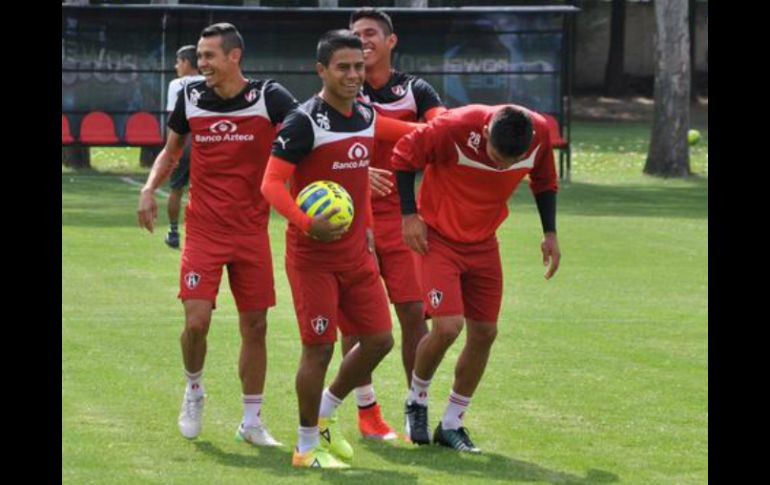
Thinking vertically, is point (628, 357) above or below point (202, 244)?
below

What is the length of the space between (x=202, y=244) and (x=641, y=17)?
57.9 metres

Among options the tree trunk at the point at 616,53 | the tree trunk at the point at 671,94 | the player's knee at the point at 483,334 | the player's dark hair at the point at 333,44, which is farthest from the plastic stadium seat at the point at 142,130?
the tree trunk at the point at 616,53

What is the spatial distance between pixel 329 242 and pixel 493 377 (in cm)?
352

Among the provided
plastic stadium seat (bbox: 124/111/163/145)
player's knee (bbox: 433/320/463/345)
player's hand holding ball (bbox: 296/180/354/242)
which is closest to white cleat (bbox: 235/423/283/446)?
player's knee (bbox: 433/320/463/345)

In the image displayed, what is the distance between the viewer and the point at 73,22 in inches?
1312

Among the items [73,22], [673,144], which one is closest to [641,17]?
[673,144]

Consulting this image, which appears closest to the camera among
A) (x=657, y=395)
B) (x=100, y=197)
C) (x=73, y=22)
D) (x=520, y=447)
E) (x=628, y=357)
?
(x=520, y=447)

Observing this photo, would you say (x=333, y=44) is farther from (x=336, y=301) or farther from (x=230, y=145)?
(x=336, y=301)

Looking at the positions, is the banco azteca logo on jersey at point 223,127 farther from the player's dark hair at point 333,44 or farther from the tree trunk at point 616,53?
the tree trunk at point 616,53

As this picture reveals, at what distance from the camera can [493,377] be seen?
12.7 m

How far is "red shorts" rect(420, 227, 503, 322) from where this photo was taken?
32.8 ft

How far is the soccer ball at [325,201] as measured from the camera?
9141 millimetres

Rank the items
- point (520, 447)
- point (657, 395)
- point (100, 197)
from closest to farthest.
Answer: point (520, 447) → point (657, 395) → point (100, 197)
